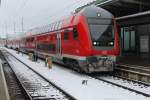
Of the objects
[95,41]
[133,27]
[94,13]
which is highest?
[94,13]

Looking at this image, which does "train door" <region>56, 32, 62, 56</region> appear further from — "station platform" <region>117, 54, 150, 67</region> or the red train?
"station platform" <region>117, 54, 150, 67</region>

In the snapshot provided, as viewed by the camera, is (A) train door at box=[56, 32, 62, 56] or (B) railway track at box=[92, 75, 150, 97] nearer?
(B) railway track at box=[92, 75, 150, 97]

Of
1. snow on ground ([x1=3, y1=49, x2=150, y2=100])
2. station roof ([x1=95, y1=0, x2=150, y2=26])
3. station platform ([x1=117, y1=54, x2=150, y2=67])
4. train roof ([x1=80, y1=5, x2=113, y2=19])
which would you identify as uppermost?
station roof ([x1=95, y1=0, x2=150, y2=26])

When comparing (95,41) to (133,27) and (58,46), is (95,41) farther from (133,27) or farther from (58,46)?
(133,27)

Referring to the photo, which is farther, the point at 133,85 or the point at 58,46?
the point at 58,46

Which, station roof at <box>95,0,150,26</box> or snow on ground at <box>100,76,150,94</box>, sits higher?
station roof at <box>95,0,150,26</box>

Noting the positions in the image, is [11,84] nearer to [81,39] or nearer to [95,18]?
[81,39]

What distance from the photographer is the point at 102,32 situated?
1633 cm

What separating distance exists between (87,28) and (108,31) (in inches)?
44.0

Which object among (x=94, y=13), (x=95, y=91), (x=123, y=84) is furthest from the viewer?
(x=94, y=13)

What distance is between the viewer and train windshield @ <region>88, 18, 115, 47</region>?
16.1 metres

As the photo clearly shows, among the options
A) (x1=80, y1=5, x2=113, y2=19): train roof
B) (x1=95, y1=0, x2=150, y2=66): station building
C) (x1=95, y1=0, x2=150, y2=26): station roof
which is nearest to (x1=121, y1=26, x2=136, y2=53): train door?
(x1=95, y1=0, x2=150, y2=66): station building

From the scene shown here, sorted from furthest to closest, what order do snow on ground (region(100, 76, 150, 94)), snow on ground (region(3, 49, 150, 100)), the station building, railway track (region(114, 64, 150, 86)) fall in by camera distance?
the station building < railway track (region(114, 64, 150, 86)) < snow on ground (region(100, 76, 150, 94)) < snow on ground (region(3, 49, 150, 100))

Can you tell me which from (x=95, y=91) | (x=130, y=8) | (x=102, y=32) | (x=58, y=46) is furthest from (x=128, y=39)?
(x=95, y=91)
